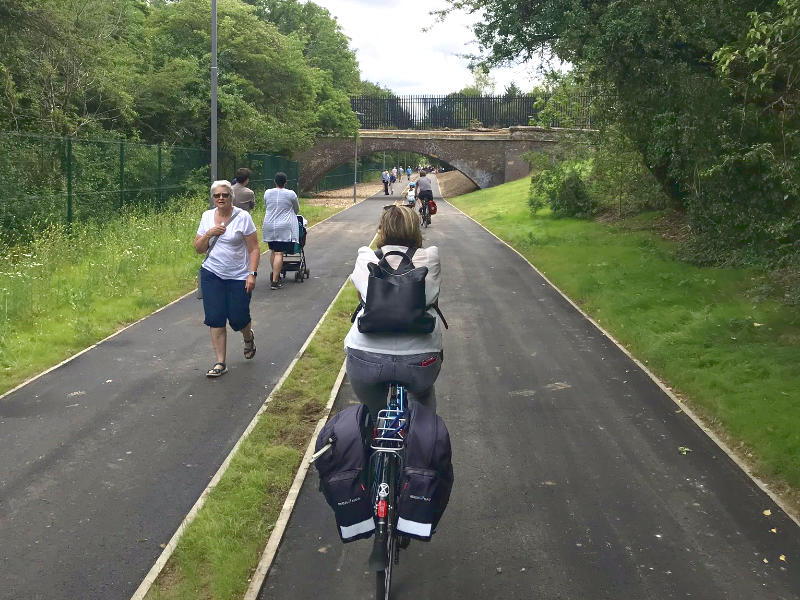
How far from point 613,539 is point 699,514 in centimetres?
74

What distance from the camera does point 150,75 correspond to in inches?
1033

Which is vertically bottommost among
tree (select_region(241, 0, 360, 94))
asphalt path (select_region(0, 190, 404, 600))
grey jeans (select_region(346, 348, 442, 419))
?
asphalt path (select_region(0, 190, 404, 600))

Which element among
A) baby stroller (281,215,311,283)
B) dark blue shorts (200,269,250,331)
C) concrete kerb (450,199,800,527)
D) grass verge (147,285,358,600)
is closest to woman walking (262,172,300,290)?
baby stroller (281,215,311,283)

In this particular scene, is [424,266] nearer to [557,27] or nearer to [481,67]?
[557,27]

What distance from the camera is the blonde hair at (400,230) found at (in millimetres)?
4133

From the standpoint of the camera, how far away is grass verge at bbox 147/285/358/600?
4.01m

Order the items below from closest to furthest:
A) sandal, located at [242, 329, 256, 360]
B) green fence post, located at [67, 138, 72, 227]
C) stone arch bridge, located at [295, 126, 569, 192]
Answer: sandal, located at [242, 329, 256, 360], green fence post, located at [67, 138, 72, 227], stone arch bridge, located at [295, 126, 569, 192]

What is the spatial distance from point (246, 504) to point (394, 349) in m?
1.67

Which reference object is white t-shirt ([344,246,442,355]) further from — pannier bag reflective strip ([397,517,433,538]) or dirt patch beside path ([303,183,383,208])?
dirt patch beside path ([303,183,383,208])

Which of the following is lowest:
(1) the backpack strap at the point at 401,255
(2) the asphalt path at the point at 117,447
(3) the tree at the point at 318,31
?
(2) the asphalt path at the point at 117,447

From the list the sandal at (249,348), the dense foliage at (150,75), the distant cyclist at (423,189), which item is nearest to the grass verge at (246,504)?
the sandal at (249,348)

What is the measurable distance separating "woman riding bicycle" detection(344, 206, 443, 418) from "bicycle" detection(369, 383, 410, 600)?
163 millimetres

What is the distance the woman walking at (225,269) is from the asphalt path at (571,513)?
1387 mm

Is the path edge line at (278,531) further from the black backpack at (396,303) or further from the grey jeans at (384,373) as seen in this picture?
the black backpack at (396,303)
